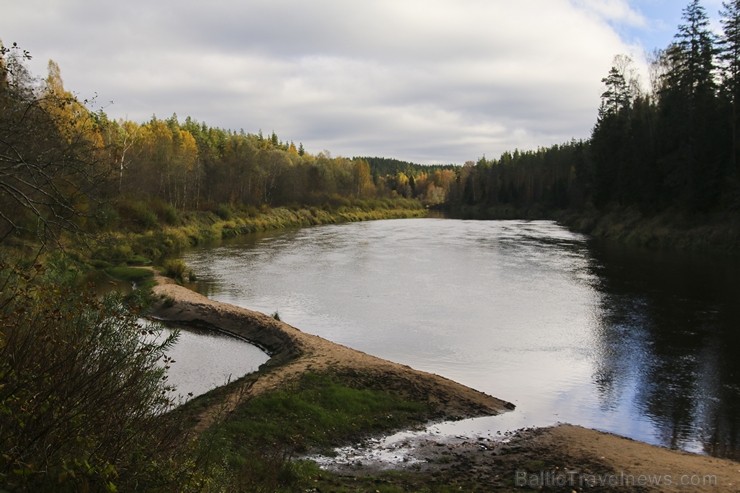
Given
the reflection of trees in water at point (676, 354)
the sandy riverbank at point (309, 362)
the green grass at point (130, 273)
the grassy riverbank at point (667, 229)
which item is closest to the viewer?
the reflection of trees in water at point (676, 354)

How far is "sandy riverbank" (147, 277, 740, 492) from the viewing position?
986 centimetres

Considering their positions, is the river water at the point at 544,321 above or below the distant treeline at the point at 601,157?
below

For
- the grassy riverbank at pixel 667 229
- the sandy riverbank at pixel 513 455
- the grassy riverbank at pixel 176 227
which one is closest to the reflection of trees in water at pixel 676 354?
the sandy riverbank at pixel 513 455

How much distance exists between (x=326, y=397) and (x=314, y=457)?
2.89 metres

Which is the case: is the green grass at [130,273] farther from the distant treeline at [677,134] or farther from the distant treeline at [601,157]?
the distant treeline at [677,134]

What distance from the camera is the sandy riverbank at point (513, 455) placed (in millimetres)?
9859

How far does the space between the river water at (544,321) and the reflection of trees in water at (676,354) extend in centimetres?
5

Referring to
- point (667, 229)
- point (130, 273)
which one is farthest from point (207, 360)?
point (667, 229)

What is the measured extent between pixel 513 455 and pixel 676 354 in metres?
10.2

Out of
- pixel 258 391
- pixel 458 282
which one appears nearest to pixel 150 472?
pixel 258 391

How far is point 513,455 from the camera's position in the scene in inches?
441

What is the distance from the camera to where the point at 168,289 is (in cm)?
2683

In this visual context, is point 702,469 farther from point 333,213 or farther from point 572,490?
point 333,213

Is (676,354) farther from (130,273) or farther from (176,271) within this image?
(130,273)
